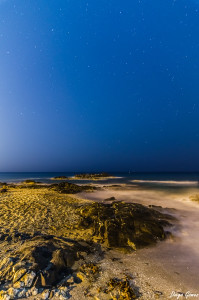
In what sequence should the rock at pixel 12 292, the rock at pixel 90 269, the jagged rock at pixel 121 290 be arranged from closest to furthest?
the rock at pixel 12 292, the jagged rock at pixel 121 290, the rock at pixel 90 269

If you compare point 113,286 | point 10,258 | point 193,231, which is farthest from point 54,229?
point 193,231

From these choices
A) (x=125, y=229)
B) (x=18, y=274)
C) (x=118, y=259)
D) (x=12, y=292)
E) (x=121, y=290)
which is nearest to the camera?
(x=12, y=292)

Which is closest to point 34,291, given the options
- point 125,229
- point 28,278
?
point 28,278

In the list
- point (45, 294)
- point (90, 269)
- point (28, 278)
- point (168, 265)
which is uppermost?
point (28, 278)

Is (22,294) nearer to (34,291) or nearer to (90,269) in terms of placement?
(34,291)

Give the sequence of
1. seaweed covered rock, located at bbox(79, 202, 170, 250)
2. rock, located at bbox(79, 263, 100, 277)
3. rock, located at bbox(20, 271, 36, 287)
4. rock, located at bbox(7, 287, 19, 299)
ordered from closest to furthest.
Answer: rock, located at bbox(7, 287, 19, 299) → rock, located at bbox(20, 271, 36, 287) → rock, located at bbox(79, 263, 100, 277) → seaweed covered rock, located at bbox(79, 202, 170, 250)

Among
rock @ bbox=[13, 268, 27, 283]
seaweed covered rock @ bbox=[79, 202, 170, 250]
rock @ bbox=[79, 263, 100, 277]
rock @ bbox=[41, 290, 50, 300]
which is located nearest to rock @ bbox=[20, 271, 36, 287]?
rock @ bbox=[13, 268, 27, 283]

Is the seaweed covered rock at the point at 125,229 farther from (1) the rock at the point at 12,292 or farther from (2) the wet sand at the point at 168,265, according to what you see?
(1) the rock at the point at 12,292

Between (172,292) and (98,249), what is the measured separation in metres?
3.00

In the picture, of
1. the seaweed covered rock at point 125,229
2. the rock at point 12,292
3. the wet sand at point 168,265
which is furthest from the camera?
the seaweed covered rock at point 125,229

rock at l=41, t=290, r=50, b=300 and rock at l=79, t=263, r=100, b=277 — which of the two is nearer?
rock at l=41, t=290, r=50, b=300

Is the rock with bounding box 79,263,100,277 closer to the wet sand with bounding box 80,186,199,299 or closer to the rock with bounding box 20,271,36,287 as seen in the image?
the wet sand with bounding box 80,186,199,299

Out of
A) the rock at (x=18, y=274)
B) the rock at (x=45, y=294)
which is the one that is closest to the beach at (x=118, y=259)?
the rock at (x=45, y=294)

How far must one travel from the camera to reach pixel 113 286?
4.22 m
